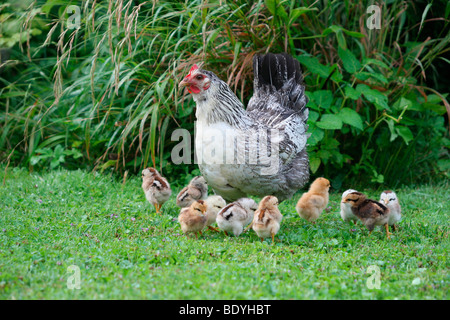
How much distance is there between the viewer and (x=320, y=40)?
721 centimetres

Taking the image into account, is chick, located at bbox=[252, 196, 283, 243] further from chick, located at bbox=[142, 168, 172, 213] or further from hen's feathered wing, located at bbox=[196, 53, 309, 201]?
chick, located at bbox=[142, 168, 172, 213]

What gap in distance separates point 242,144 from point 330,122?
1.79 metres

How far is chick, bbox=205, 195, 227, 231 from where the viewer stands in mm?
5152

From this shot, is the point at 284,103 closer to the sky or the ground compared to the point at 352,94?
closer to the ground

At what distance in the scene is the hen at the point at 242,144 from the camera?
502 cm

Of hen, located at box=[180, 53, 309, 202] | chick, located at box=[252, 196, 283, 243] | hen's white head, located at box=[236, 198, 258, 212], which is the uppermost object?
hen, located at box=[180, 53, 309, 202]

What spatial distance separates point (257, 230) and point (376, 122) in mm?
3005

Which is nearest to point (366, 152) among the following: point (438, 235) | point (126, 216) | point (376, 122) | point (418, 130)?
point (376, 122)

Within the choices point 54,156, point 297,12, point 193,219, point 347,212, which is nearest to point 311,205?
point 347,212

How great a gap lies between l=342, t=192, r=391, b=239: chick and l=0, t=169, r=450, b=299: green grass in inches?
6.1

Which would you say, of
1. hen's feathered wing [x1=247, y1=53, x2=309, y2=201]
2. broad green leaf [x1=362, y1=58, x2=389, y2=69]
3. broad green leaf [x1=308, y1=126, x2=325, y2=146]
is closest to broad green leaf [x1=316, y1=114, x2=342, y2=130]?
broad green leaf [x1=308, y1=126, x2=325, y2=146]

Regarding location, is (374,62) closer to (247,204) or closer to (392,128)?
(392,128)

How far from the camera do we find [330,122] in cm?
639

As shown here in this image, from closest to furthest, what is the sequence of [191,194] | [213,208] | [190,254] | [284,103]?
1. [190,254]
2. [213,208]
3. [191,194]
4. [284,103]
